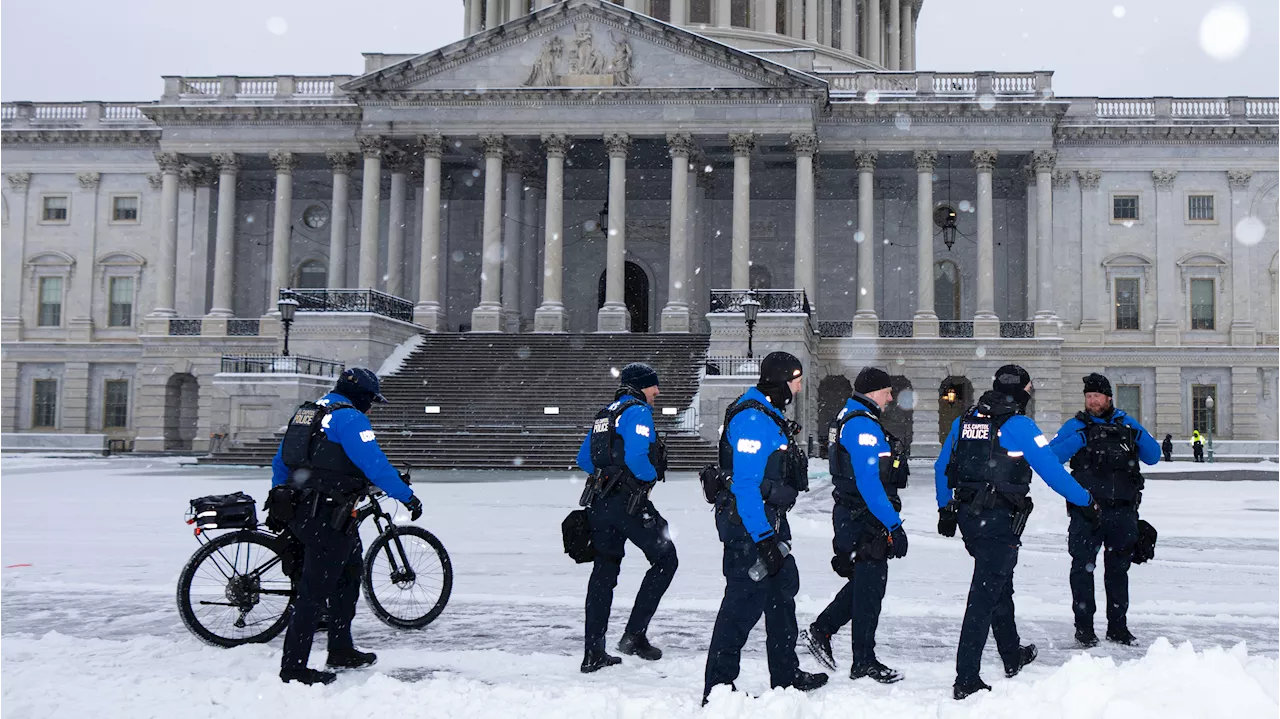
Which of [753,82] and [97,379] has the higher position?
[753,82]

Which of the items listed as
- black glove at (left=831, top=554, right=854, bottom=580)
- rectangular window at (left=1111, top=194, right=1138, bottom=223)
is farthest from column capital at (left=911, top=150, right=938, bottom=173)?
black glove at (left=831, top=554, right=854, bottom=580)

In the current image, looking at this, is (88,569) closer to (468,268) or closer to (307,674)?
(307,674)

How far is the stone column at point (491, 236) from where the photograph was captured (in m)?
40.4

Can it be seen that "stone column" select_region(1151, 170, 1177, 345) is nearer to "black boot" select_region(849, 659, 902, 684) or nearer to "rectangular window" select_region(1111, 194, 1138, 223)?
"rectangular window" select_region(1111, 194, 1138, 223)

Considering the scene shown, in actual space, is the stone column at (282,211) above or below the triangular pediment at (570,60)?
below

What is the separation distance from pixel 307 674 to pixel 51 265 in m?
50.0

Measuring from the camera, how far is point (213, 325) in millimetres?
43344

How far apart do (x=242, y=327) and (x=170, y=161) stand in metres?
7.63

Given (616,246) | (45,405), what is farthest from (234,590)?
(45,405)

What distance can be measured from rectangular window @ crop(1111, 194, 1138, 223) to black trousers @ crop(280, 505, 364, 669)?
44.7 meters

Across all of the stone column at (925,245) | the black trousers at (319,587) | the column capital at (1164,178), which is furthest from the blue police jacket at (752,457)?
the column capital at (1164,178)

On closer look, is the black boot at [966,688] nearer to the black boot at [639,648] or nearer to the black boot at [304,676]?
the black boot at [639,648]

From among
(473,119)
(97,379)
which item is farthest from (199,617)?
(97,379)

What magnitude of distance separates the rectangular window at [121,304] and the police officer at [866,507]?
48.7 m
